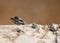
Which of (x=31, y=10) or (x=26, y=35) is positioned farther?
(x=31, y=10)

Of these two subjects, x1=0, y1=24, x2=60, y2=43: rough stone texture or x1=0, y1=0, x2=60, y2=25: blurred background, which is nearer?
x1=0, y1=24, x2=60, y2=43: rough stone texture

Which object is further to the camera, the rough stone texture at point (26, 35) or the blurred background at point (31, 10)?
the blurred background at point (31, 10)

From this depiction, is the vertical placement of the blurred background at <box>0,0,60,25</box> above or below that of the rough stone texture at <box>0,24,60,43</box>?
above

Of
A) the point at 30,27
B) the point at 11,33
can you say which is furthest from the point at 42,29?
the point at 11,33

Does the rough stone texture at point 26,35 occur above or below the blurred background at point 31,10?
below

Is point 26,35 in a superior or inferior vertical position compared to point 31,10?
inferior
